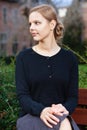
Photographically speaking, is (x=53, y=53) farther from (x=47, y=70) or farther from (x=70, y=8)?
(x=70, y=8)

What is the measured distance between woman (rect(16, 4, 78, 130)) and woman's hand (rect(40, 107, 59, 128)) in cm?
3

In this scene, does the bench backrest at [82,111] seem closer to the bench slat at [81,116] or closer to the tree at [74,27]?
the bench slat at [81,116]

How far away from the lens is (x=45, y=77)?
3.30 metres

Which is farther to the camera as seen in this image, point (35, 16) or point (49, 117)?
point (35, 16)

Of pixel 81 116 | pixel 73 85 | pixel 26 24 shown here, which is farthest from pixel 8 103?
pixel 26 24

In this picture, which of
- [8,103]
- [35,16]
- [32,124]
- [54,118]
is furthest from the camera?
[8,103]

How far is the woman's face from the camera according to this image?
3.36 m

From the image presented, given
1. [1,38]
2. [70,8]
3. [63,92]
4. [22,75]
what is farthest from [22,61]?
[1,38]

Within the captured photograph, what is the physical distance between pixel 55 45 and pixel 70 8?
128 feet

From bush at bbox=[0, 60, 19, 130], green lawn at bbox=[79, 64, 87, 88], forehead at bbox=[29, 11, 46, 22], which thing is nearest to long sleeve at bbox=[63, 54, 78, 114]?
forehead at bbox=[29, 11, 46, 22]

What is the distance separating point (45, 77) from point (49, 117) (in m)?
0.31

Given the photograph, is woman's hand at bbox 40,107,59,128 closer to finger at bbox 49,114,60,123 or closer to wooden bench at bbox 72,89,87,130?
finger at bbox 49,114,60,123

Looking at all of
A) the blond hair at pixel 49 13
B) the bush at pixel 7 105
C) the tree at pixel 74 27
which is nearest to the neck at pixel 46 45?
the blond hair at pixel 49 13

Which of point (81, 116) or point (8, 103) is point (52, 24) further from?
point (8, 103)
